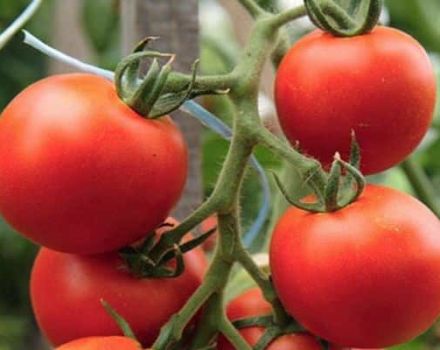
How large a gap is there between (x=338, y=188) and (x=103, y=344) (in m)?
0.15

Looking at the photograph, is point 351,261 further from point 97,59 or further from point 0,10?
point 0,10

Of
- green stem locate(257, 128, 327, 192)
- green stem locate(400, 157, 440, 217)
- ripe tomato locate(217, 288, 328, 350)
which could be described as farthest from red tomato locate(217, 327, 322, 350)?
green stem locate(400, 157, 440, 217)

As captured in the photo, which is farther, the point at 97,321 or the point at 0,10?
the point at 0,10

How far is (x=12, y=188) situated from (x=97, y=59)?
2.37ft

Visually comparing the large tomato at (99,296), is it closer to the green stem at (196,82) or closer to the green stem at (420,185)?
the green stem at (196,82)

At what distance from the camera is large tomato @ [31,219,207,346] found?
0.64 m

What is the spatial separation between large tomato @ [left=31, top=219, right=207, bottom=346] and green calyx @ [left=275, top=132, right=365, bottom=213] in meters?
0.11

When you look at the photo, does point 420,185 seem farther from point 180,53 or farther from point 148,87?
point 148,87

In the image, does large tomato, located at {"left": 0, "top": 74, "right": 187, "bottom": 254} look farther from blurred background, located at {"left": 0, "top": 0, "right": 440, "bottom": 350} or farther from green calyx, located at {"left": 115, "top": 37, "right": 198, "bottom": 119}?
blurred background, located at {"left": 0, "top": 0, "right": 440, "bottom": 350}

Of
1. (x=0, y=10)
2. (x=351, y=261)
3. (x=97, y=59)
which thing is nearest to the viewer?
(x=351, y=261)

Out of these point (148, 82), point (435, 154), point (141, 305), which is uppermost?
point (148, 82)

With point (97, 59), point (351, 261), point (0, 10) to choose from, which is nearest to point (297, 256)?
point (351, 261)

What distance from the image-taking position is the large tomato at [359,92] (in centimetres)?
59

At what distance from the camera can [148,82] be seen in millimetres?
574
